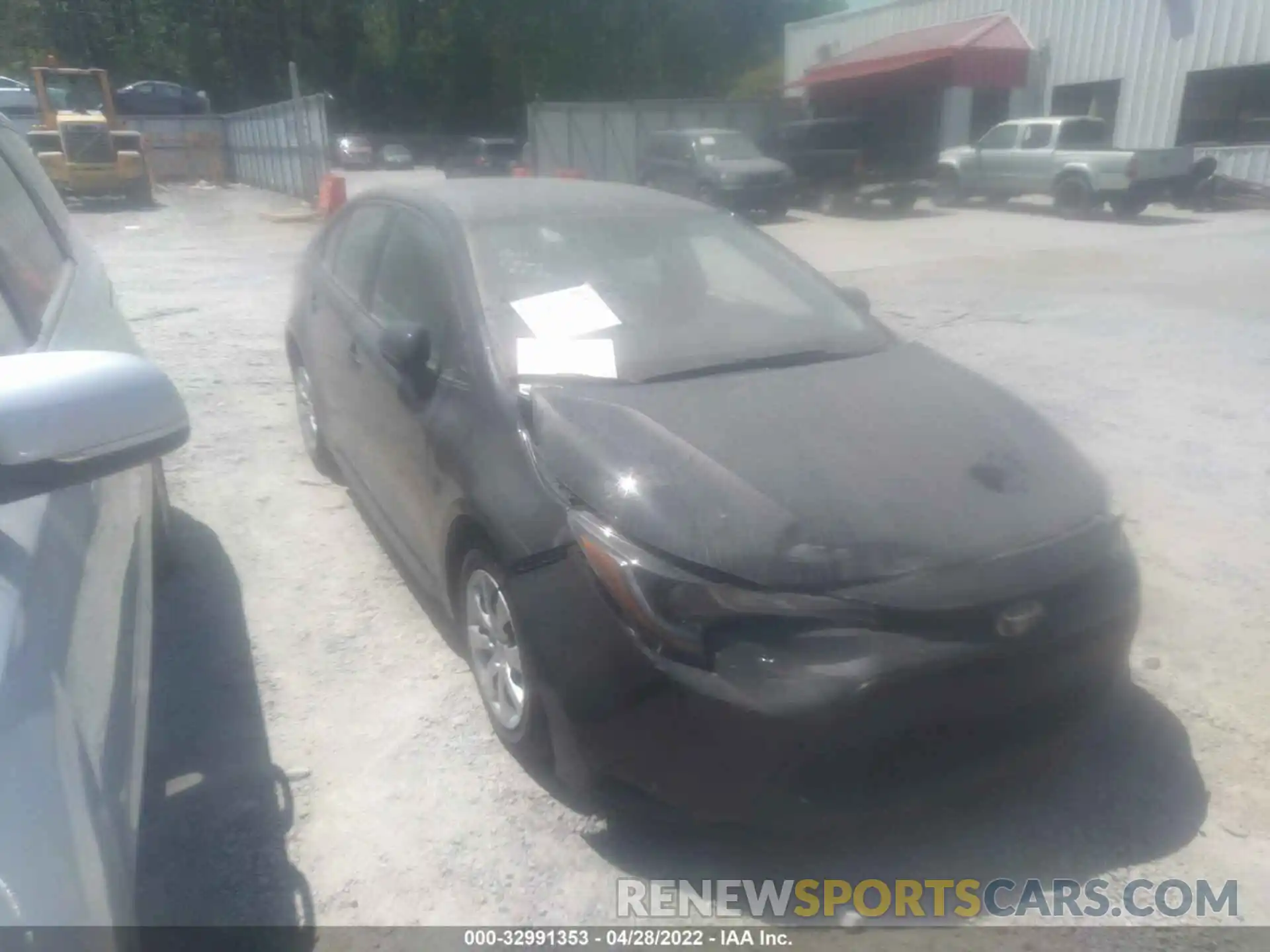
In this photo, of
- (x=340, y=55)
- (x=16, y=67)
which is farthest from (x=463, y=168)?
(x=16, y=67)

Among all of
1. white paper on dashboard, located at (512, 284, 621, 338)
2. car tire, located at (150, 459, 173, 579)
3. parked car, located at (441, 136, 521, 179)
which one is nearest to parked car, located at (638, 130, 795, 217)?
parked car, located at (441, 136, 521, 179)

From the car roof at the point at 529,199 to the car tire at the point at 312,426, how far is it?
1.18 meters

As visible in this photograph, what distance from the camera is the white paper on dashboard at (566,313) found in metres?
3.27

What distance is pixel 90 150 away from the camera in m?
20.8

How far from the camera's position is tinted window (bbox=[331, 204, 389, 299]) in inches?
165

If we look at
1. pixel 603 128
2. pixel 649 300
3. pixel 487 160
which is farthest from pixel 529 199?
pixel 487 160

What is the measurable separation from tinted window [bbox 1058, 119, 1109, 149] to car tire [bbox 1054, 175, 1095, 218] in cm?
93

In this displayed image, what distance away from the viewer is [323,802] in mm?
2887

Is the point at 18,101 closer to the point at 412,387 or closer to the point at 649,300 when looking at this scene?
the point at 412,387

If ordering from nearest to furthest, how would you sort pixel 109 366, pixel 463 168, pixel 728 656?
pixel 109 366 → pixel 728 656 → pixel 463 168

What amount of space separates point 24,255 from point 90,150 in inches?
827

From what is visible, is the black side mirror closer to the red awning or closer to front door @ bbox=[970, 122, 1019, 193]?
front door @ bbox=[970, 122, 1019, 193]

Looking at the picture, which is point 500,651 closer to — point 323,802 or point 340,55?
point 323,802

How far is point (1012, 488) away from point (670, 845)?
4.39 feet
